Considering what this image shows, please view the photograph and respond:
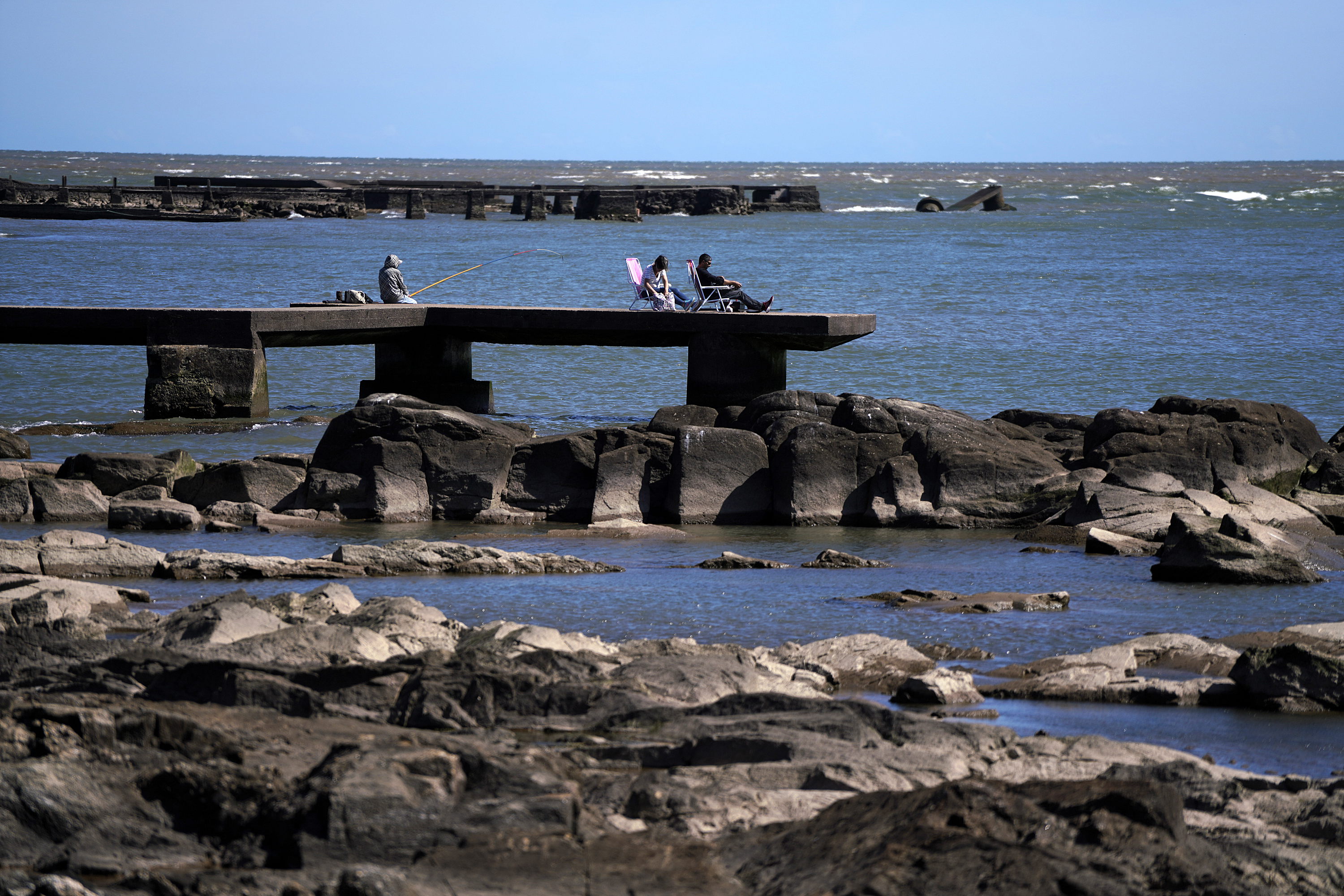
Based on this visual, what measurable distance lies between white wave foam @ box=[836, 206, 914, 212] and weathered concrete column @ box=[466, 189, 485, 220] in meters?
23.0

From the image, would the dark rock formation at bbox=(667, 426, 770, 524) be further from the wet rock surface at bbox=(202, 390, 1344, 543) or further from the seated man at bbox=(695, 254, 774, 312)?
the seated man at bbox=(695, 254, 774, 312)

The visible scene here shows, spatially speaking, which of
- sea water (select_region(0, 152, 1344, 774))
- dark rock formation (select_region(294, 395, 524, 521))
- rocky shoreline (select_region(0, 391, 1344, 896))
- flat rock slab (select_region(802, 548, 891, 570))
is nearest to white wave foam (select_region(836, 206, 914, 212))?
sea water (select_region(0, 152, 1344, 774))

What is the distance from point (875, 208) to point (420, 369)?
75137mm

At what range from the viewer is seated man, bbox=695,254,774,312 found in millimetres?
16734

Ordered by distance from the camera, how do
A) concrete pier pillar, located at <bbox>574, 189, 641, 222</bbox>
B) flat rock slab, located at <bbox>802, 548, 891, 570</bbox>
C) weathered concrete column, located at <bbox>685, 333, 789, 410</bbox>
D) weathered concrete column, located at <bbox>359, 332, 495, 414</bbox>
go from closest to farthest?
flat rock slab, located at <bbox>802, 548, 891, 570</bbox>, weathered concrete column, located at <bbox>685, 333, 789, 410</bbox>, weathered concrete column, located at <bbox>359, 332, 495, 414</bbox>, concrete pier pillar, located at <bbox>574, 189, 641, 222</bbox>

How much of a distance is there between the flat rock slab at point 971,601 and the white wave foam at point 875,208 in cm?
7839

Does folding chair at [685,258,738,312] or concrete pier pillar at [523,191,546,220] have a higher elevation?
concrete pier pillar at [523,191,546,220]

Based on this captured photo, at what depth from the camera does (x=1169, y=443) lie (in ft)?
40.0

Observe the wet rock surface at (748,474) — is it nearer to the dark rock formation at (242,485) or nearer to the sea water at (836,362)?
the dark rock formation at (242,485)

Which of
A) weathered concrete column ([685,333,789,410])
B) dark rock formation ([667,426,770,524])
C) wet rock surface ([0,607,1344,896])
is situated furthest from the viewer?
weathered concrete column ([685,333,789,410])

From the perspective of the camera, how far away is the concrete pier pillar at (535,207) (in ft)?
237

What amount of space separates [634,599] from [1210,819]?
455cm

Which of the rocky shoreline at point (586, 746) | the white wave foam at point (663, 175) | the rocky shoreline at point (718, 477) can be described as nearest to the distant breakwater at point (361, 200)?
the rocky shoreline at point (718, 477)

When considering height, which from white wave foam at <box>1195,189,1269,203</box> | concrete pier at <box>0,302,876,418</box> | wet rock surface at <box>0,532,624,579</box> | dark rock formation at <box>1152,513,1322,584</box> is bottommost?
wet rock surface at <box>0,532,624,579</box>
